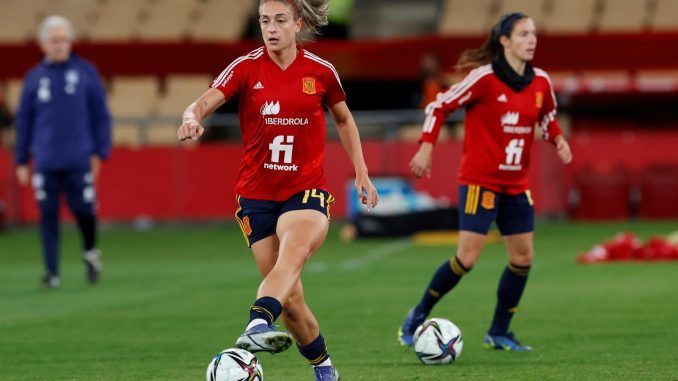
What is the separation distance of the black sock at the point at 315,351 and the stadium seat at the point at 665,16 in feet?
68.7

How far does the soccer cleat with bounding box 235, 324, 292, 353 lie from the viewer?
6422 millimetres

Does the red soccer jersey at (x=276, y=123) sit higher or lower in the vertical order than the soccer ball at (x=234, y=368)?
higher

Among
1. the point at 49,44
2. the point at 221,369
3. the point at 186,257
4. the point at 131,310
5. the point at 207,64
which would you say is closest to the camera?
the point at 221,369

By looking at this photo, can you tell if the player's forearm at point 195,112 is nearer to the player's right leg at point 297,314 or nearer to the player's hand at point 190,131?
the player's hand at point 190,131

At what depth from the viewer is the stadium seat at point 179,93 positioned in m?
26.7

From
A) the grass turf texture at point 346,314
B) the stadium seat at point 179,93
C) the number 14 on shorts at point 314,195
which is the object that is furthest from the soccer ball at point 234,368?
the stadium seat at point 179,93

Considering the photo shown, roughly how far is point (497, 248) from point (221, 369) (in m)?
12.6

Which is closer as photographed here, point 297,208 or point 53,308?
point 297,208

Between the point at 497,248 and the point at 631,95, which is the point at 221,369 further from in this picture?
the point at 631,95

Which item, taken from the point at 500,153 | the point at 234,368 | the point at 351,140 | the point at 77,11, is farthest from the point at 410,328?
the point at 77,11

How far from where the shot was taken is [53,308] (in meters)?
12.6

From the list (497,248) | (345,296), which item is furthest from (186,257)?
(345,296)

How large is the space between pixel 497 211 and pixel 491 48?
45.7 inches

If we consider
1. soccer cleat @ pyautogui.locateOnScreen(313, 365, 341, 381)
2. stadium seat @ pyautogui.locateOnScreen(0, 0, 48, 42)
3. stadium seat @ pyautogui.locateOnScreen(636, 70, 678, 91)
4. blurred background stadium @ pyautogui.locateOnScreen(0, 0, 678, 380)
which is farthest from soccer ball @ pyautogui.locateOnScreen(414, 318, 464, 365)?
stadium seat @ pyautogui.locateOnScreen(0, 0, 48, 42)
